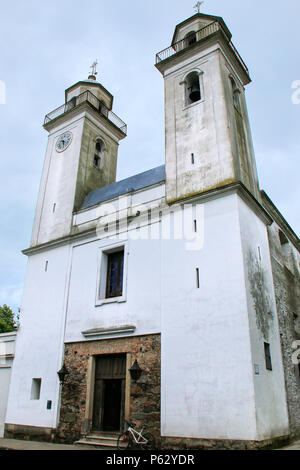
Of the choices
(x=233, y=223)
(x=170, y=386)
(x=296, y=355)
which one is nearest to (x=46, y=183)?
(x=233, y=223)

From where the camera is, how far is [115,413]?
1152cm

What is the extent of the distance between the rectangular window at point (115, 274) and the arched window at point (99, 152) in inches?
252

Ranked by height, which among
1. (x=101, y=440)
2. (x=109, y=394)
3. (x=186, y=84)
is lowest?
(x=101, y=440)

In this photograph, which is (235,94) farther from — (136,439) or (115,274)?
(136,439)

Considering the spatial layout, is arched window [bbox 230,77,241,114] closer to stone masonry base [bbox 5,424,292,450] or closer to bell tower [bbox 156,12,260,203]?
bell tower [bbox 156,12,260,203]

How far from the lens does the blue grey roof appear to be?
48.2 feet

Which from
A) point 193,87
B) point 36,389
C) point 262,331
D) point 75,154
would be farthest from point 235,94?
point 36,389

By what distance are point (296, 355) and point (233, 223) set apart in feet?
20.3

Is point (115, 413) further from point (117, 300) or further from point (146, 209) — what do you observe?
point (146, 209)

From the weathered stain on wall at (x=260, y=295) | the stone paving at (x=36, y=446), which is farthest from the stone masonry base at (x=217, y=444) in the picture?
the weathered stain on wall at (x=260, y=295)

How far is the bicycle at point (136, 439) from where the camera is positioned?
9.77 m

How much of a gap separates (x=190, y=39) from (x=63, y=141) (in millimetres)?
7517

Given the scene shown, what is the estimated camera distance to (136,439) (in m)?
9.84

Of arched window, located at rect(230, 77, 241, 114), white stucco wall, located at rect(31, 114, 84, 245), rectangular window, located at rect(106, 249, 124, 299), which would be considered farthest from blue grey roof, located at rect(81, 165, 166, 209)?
arched window, located at rect(230, 77, 241, 114)
